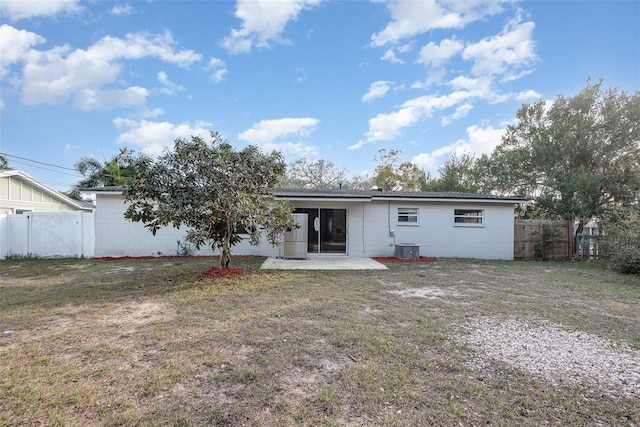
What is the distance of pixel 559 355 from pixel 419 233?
9412 mm

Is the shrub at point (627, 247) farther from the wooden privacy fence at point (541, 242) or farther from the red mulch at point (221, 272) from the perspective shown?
the red mulch at point (221, 272)

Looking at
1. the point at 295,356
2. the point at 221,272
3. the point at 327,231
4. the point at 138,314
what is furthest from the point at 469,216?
the point at 138,314

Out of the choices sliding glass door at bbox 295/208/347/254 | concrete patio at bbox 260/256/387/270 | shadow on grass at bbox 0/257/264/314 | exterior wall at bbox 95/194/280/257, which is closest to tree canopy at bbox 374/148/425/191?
sliding glass door at bbox 295/208/347/254

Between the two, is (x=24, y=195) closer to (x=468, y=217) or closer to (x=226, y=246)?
(x=226, y=246)

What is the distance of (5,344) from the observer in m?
3.57

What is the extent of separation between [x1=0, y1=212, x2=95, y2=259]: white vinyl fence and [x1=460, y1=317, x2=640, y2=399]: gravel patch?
14029 millimetres

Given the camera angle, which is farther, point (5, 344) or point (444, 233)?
point (444, 233)

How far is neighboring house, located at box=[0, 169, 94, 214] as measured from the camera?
44.0 feet

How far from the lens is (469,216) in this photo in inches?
508

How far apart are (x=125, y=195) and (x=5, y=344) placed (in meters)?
3.99

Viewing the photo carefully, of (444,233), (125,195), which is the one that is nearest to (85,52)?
(125,195)

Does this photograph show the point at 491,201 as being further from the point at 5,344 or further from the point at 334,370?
the point at 5,344

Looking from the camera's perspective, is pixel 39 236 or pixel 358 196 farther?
pixel 358 196

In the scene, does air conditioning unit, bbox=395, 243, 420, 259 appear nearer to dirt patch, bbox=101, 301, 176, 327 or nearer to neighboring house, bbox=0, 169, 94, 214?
dirt patch, bbox=101, 301, 176, 327
